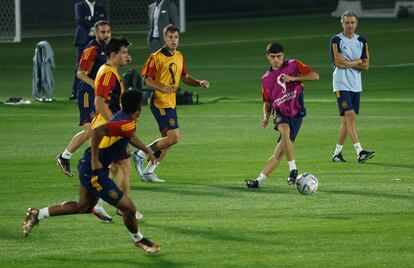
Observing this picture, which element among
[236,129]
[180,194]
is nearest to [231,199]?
[180,194]

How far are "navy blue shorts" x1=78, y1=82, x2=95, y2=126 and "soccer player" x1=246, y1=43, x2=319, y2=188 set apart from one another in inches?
110

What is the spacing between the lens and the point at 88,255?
13547mm

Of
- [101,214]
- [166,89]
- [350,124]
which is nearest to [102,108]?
[101,214]

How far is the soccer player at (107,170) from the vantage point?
1352cm

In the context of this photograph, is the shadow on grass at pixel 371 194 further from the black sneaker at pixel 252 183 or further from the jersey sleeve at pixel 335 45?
the jersey sleeve at pixel 335 45

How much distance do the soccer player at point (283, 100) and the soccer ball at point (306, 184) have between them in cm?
87

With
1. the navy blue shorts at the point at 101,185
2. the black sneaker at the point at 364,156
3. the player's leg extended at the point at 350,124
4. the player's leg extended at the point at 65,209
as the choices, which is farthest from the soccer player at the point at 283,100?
the navy blue shorts at the point at 101,185

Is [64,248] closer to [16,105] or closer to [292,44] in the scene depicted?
[16,105]

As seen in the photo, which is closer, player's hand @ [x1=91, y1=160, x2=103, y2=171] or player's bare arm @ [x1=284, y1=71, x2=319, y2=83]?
player's hand @ [x1=91, y1=160, x2=103, y2=171]

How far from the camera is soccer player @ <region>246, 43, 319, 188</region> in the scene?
59.2ft

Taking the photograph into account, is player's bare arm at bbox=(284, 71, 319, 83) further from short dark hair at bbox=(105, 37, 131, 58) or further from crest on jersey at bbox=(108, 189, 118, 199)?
crest on jersey at bbox=(108, 189, 118, 199)

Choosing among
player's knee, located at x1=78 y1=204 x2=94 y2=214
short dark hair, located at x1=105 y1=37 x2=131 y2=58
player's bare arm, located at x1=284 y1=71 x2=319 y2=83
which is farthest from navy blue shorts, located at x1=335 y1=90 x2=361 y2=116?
player's knee, located at x1=78 y1=204 x2=94 y2=214

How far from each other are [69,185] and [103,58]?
76.4 inches

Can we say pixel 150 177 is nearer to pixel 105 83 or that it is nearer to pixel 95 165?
pixel 105 83
